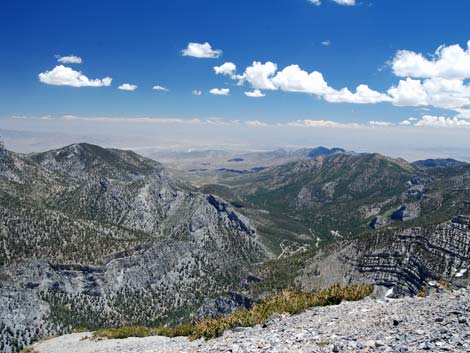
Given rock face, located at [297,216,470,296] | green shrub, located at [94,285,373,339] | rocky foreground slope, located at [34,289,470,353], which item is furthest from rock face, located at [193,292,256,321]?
rocky foreground slope, located at [34,289,470,353]

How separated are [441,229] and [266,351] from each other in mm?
158934

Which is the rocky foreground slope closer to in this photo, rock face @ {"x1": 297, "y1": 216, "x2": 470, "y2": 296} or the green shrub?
the green shrub

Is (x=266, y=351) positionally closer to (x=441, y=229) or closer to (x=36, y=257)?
(x=441, y=229)

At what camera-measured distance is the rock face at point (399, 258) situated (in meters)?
135

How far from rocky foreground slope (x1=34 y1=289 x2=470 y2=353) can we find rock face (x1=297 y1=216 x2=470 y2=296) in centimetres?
10391

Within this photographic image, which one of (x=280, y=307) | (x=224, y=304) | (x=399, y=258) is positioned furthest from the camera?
(x=224, y=304)

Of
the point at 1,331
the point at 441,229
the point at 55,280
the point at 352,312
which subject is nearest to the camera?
the point at 352,312

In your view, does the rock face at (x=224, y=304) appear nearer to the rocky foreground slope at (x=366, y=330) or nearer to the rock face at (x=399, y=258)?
the rock face at (x=399, y=258)

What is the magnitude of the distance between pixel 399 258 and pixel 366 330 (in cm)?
14176

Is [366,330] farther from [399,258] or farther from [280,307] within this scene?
[399,258]

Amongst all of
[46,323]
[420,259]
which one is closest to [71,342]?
[46,323]

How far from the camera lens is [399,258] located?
148 metres

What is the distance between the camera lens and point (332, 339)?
60.5 ft

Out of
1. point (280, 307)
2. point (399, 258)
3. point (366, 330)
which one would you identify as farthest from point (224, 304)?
point (366, 330)
